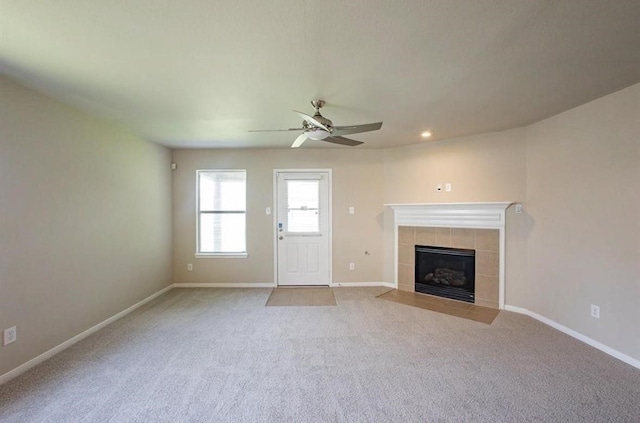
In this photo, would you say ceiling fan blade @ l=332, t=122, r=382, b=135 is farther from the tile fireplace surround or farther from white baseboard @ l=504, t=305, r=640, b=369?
white baseboard @ l=504, t=305, r=640, b=369

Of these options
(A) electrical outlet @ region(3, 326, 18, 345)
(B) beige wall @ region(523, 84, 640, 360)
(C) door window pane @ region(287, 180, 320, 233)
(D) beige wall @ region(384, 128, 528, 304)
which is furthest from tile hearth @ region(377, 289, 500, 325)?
(A) electrical outlet @ region(3, 326, 18, 345)

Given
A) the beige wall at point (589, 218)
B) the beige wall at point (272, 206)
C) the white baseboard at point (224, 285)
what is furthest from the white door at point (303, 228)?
the beige wall at point (589, 218)

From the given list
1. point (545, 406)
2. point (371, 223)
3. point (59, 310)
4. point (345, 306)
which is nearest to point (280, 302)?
point (345, 306)

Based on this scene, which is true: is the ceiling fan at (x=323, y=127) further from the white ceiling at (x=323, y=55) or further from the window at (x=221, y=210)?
the window at (x=221, y=210)

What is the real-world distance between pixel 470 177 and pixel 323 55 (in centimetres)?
297

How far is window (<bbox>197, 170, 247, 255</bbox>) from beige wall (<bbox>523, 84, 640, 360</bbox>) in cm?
431

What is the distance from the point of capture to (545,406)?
1792 millimetres

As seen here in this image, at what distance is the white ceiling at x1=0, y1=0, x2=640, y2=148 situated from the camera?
4.65 feet

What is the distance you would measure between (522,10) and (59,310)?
14.1ft

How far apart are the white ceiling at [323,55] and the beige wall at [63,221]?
34 centimetres

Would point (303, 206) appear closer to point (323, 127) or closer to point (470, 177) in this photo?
point (323, 127)

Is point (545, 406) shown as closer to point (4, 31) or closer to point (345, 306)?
point (345, 306)

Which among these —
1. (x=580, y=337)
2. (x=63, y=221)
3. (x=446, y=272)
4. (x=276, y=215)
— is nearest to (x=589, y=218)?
(x=580, y=337)

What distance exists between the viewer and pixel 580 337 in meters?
2.70
